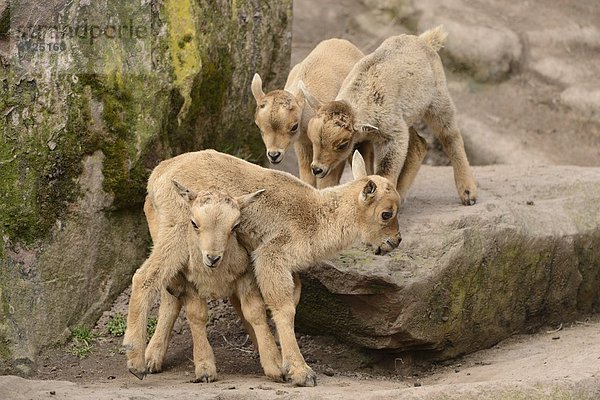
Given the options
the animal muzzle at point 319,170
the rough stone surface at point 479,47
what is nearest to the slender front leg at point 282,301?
the animal muzzle at point 319,170

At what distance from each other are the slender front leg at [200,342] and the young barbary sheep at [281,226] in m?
0.49

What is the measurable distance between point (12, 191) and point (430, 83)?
4.71 m

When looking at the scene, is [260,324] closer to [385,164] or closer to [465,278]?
[465,278]

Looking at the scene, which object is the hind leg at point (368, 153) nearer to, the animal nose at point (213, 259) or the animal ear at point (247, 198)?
the animal ear at point (247, 198)

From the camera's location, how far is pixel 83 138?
39.5 ft

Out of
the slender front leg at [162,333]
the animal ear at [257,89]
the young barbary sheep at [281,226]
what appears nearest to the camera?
the young barbary sheep at [281,226]

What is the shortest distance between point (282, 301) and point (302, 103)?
10.0 ft

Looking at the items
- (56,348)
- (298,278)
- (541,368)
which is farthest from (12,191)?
(541,368)

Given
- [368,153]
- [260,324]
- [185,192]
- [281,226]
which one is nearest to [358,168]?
[281,226]

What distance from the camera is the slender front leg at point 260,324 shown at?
10.7 metres

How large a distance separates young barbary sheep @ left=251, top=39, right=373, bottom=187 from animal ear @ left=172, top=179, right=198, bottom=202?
7.45ft

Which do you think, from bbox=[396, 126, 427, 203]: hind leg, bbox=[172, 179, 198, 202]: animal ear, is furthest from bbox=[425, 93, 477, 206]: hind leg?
bbox=[172, 179, 198, 202]: animal ear

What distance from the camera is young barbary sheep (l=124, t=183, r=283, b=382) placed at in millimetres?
10180

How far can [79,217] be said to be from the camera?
1214cm
